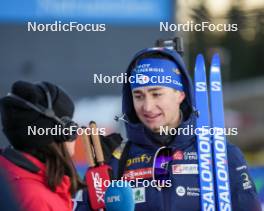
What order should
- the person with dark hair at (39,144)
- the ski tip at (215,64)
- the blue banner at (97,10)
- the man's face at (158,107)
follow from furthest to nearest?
the blue banner at (97,10) → the ski tip at (215,64) → the man's face at (158,107) → the person with dark hair at (39,144)

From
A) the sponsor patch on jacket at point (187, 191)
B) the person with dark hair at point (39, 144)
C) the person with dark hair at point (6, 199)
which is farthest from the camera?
the sponsor patch on jacket at point (187, 191)

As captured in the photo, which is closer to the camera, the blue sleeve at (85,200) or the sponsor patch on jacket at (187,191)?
the sponsor patch on jacket at (187,191)

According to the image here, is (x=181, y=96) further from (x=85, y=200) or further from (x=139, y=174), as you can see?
(x=85, y=200)

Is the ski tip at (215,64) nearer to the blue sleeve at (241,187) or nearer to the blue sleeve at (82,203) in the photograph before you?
the blue sleeve at (241,187)

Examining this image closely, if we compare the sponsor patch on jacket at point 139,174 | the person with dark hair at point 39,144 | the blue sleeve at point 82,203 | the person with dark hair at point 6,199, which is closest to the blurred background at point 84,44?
the blue sleeve at point 82,203

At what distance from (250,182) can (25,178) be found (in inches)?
44.4

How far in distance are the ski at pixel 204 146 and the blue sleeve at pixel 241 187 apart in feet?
0.30

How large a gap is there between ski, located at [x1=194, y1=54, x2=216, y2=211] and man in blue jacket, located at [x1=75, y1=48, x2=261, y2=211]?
0.09ft

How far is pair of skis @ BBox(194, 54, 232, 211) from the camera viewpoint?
322 centimetres

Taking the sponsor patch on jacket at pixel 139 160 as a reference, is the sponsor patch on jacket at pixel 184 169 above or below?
below

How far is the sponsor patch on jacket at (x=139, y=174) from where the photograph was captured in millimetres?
3271

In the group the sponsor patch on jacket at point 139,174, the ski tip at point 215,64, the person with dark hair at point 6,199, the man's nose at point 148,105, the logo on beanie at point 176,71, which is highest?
the ski tip at point 215,64

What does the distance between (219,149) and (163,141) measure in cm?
25

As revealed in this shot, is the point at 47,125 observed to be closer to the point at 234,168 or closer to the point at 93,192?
the point at 93,192
